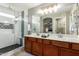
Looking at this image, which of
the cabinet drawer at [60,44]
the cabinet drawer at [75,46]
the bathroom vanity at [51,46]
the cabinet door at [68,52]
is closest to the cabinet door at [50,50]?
the bathroom vanity at [51,46]

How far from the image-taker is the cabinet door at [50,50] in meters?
2.78

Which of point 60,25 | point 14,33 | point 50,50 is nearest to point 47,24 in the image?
point 60,25

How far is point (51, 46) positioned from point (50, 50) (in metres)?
0.16

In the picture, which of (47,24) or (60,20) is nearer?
(60,20)

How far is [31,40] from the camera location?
152 inches

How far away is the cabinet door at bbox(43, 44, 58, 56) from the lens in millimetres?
2780

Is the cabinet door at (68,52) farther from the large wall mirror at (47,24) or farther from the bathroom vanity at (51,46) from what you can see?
the large wall mirror at (47,24)

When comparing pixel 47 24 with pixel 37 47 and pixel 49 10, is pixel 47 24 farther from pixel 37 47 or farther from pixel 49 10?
pixel 37 47

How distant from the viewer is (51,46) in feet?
9.55

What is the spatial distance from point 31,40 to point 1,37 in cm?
148

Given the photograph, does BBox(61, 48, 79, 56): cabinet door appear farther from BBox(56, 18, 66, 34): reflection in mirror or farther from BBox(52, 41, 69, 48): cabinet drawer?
BBox(56, 18, 66, 34): reflection in mirror

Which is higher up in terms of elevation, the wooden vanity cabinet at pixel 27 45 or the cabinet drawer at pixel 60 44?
the cabinet drawer at pixel 60 44

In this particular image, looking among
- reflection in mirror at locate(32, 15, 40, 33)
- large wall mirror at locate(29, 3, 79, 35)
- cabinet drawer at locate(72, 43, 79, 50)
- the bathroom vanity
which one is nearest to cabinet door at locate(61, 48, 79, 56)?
the bathroom vanity

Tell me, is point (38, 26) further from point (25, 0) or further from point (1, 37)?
point (1, 37)
